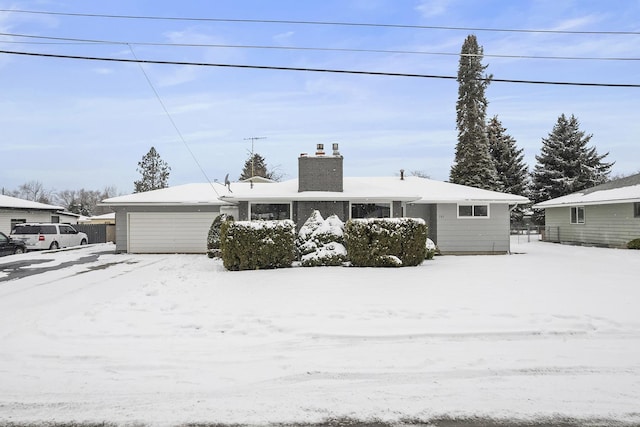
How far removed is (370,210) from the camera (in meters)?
18.5

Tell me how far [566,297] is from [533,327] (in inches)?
103

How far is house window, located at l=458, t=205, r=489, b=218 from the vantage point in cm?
2062

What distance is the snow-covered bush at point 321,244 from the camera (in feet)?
46.4

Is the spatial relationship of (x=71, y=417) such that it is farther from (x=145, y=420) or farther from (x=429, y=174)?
(x=429, y=174)

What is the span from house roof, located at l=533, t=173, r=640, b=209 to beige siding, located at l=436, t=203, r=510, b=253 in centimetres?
683

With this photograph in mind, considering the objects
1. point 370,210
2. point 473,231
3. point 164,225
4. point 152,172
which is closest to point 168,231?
point 164,225

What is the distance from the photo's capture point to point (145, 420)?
154 inches

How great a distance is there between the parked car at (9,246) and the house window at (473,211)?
21671 millimetres

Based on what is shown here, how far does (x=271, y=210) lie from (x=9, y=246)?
1382 centimetres

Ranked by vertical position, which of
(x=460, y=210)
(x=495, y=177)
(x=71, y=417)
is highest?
(x=495, y=177)

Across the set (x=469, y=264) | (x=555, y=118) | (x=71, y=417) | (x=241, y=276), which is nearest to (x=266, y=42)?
(x=241, y=276)

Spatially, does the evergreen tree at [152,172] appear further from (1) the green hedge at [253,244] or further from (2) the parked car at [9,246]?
(1) the green hedge at [253,244]

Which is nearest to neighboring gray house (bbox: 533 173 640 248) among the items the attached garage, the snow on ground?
the snow on ground

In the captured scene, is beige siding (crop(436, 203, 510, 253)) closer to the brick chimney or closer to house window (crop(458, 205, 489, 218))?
house window (crop(458, 205, 489, 218))
